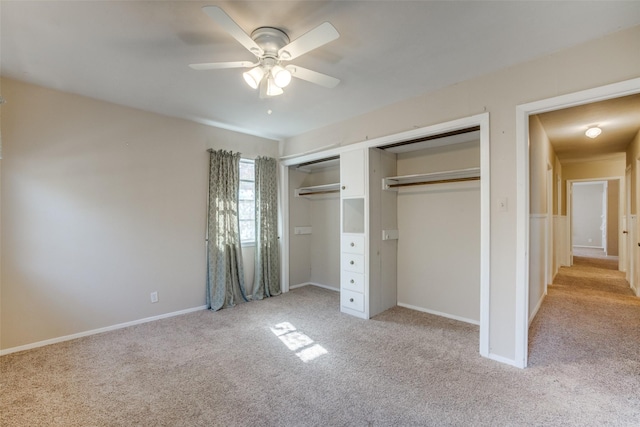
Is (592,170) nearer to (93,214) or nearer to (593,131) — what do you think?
(593,131)

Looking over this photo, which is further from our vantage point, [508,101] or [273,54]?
[508,101]

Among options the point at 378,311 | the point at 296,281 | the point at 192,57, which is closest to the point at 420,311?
the point at 378,311

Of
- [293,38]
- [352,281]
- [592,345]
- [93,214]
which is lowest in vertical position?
[592,345]

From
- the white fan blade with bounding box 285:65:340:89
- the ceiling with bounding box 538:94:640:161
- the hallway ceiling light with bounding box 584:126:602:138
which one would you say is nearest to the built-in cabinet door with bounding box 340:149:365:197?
the white fan blade with bounding box 285:65:340:89

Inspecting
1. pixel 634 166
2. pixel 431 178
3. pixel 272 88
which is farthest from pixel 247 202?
pixel 634 166

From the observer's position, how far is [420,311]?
12.2 ft

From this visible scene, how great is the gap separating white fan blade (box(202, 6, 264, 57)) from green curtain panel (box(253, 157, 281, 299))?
2627mm

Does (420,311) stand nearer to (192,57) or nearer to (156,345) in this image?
(156,345)

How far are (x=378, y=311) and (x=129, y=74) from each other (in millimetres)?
3649

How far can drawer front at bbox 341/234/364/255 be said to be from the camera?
3.58 metres

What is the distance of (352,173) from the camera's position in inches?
144

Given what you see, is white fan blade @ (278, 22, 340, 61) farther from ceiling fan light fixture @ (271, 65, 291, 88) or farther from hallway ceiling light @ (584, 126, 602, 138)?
hallway ceiling light @ (584, 126, 602, 138)

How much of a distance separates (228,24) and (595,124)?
4.69m

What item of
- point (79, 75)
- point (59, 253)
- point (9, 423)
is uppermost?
point (79, 75)
